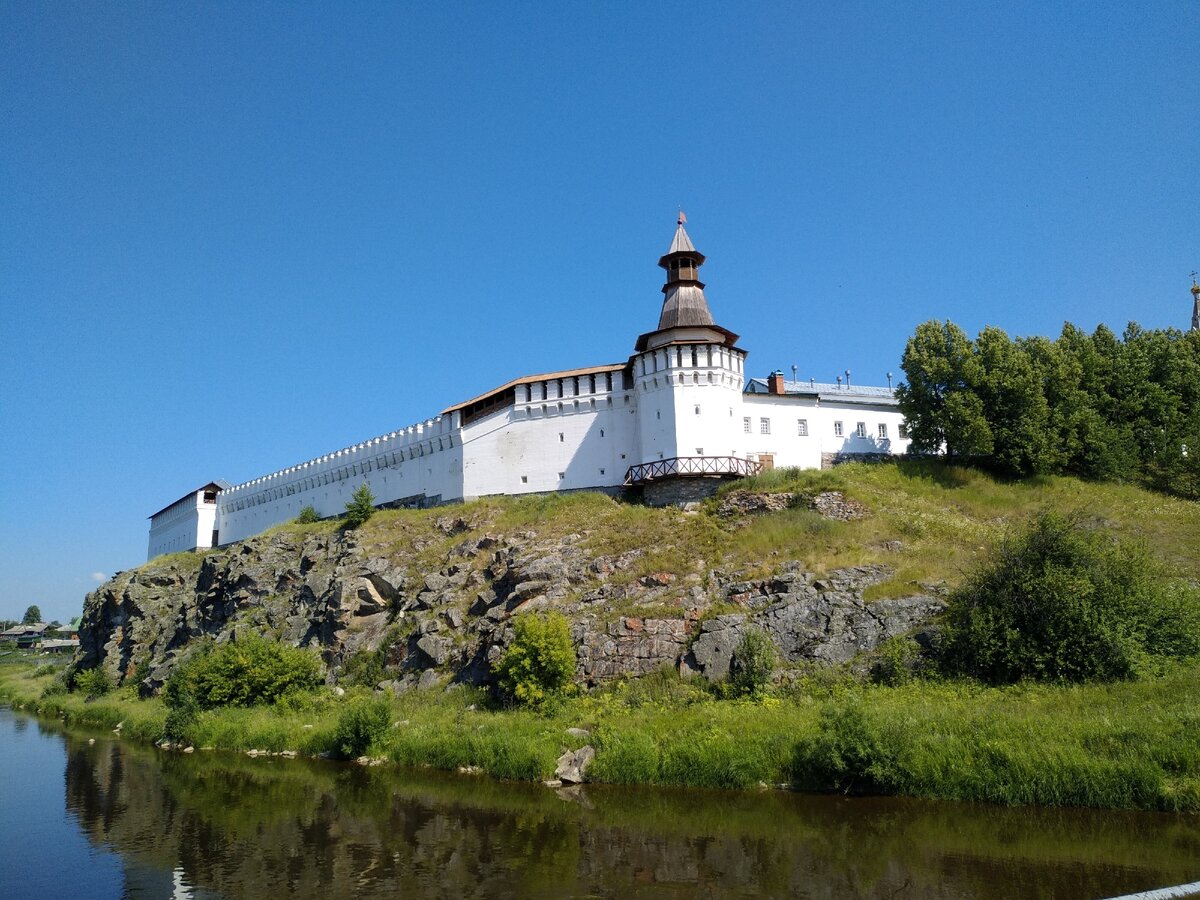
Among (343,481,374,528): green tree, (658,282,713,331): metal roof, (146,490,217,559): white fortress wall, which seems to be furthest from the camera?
(146,490,217,559): white fortress wall

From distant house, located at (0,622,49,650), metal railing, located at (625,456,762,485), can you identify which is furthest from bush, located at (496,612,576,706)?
distant house, located at (0,622,49,650)

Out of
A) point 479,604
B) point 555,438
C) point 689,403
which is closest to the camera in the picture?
point 479,604

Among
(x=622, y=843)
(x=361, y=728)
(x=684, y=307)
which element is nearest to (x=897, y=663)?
(x=622, y=843)

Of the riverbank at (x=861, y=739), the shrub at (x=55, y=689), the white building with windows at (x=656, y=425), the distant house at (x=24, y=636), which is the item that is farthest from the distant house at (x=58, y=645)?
the riverbank at (x=861, y=739)

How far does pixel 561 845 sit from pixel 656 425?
26.1 meters

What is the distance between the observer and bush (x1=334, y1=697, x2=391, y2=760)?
29.5 meters

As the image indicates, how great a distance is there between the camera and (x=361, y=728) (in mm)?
29531

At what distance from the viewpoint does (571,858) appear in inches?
727

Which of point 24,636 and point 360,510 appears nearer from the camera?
point 360,510

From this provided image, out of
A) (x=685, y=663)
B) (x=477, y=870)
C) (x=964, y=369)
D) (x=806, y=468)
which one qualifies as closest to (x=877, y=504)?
(x=806, y=468)

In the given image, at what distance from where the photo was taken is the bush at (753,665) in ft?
86.7

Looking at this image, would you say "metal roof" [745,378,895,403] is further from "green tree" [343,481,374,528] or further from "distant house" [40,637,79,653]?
"distant house" [40,637,79,653]

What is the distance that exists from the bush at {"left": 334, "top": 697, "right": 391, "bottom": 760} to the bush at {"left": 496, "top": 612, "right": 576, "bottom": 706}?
4.65 metres

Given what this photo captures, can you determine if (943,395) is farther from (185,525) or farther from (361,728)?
(185,525)
